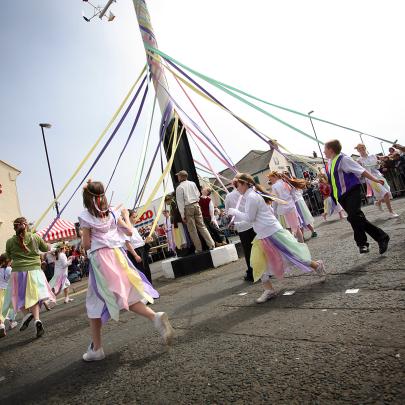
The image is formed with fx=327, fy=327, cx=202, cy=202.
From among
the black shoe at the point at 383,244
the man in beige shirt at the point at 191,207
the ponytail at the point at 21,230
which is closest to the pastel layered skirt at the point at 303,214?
the man in beige shirt at the point at 191,207

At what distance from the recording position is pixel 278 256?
388 centimetres

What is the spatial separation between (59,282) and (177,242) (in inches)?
123

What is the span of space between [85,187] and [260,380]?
230 centimetres

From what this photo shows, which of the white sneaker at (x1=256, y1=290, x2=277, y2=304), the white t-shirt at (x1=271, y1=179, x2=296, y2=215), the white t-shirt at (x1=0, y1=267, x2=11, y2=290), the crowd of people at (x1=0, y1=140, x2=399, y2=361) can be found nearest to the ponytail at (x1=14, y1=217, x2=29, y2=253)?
the crowd of people at (x1=0, y1=140, x2=399, y2=361)

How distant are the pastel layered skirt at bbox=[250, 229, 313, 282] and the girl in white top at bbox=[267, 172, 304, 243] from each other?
2832 mm

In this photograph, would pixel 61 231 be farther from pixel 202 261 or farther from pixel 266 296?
pixel 266 296

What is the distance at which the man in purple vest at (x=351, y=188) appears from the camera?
454cm

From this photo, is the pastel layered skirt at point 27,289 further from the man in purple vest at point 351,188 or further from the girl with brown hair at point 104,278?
the man in purple vest at point 351,188

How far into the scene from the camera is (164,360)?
2.64 m

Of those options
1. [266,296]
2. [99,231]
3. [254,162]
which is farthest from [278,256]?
[254,162]

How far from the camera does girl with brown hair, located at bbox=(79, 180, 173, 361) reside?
3.03 metres

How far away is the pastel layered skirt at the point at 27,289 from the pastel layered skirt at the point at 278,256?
131 inches

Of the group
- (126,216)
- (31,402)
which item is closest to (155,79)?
(126,216)

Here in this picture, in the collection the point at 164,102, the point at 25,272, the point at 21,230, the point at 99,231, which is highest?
the point at 164,102
